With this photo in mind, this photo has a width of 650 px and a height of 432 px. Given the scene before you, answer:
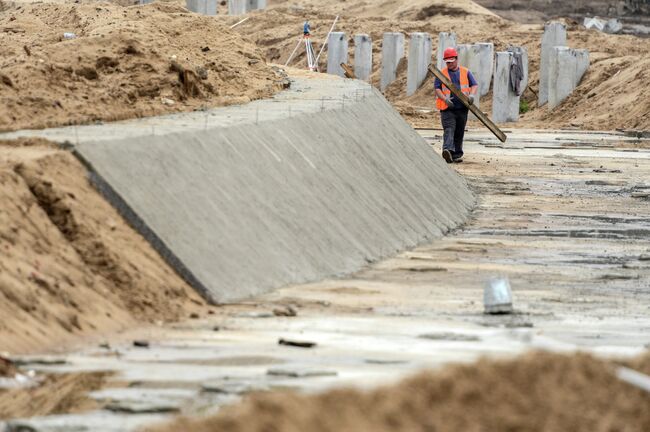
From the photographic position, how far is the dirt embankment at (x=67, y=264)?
1046 cm

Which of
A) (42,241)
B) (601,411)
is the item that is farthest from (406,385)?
(42,241)

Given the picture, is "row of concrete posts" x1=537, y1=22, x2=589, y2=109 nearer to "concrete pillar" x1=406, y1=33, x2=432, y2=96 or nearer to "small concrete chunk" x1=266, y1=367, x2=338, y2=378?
"concrete pillar" x1=406, y1=33, x2=432, y2=96

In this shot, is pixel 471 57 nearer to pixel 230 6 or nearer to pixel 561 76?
pixel 561 76

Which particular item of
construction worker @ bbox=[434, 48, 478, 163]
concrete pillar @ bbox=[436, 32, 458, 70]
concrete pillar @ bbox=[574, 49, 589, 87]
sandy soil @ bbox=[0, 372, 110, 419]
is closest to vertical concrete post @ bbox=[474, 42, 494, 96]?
concrete pillar @ bbox=[436, 32, 458, 70]

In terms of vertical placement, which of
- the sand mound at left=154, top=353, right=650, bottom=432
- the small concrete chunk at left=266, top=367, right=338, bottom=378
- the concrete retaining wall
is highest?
the sand mound at left=154, top=353, right=650, bottom=432

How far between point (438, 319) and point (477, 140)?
1634cm

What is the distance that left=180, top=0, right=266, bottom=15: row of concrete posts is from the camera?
42062mm

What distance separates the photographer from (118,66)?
1748 centimetres

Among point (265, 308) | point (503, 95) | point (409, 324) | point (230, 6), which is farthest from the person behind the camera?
point (230, 6)

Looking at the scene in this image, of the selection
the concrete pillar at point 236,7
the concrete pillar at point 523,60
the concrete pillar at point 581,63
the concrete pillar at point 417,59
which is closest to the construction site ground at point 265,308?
the concrete pillar at point 523,60

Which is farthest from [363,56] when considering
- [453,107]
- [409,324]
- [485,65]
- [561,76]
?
[409,324]

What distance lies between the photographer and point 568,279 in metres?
14.1

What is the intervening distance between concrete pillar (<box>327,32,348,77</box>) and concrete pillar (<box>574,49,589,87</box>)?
18.6 ft

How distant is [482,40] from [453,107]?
17.2m
